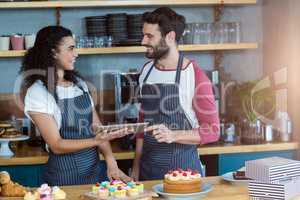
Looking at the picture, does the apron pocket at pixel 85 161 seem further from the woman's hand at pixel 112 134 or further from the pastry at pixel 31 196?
the pastry at pixel 31 196

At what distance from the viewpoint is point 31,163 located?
12.1 ft

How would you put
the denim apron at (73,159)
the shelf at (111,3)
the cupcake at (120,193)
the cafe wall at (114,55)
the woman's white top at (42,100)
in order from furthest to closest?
the cafe wall at (114,55) < the shelf at (111,3) < the denim apron at (73,159) < the woman's white top at (42,100) < the cupcake at (120,193)

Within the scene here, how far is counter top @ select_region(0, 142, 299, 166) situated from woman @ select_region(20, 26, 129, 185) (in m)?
0.60

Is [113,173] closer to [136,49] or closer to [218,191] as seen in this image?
[218,191]

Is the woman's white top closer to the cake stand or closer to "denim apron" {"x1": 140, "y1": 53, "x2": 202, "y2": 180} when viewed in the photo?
"denim apron" {"x1": 140, "y1": 53, "x2": 202, "y2": 180}

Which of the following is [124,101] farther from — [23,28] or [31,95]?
[31,95]

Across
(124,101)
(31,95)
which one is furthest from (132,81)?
(31,95)

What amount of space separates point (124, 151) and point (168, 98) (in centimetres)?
83

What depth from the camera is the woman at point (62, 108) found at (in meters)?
2.95

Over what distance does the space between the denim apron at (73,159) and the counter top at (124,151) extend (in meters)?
0.60

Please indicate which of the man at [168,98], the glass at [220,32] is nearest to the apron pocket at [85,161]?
the man at [168,98]

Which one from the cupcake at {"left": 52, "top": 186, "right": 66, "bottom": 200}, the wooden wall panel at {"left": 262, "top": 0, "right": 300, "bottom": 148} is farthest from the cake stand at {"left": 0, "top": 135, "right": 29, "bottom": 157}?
the wooden wall panel at {"left": 262, "top": 0, "right": 300, "bottom": 148}

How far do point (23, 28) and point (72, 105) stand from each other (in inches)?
56.1

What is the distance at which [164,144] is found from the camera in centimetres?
A: 307
